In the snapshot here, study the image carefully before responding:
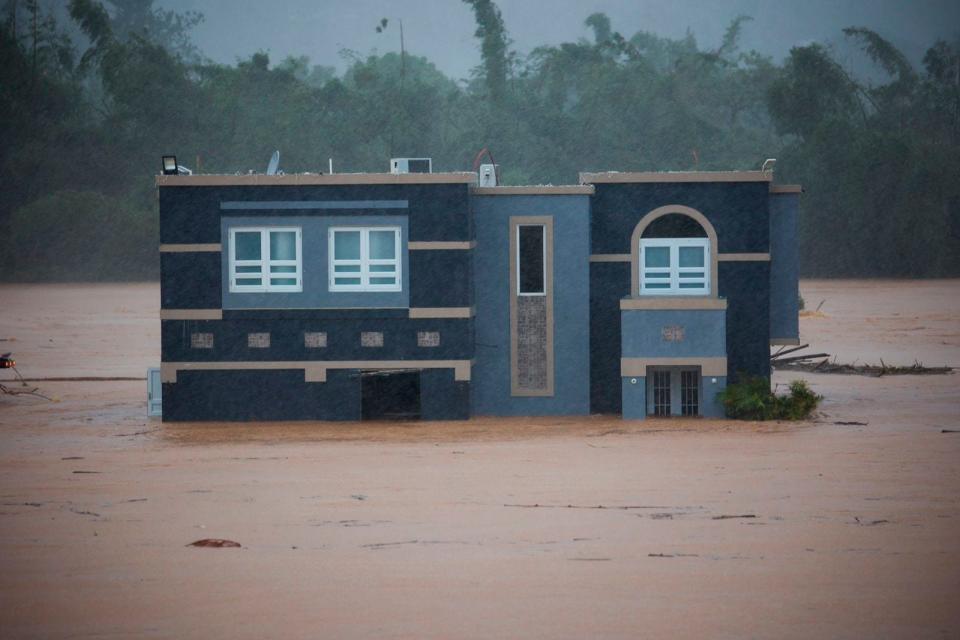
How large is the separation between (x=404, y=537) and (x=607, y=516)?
101 inches

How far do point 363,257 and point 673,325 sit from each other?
225 inches

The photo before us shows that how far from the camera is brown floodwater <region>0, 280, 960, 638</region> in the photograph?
13.4m

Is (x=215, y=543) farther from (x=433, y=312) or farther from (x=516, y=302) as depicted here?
(x=516, y=302)

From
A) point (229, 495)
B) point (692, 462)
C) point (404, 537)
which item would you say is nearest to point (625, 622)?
point (404, 537)

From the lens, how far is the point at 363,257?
91.9 feet

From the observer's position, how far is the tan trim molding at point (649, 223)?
92.0 ft

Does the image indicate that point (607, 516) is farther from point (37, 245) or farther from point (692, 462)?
point (37, 245)

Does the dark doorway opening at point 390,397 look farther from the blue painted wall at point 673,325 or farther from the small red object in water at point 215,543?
the small red object in water at point 215,543

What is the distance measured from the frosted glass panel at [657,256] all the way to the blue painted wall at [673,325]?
134 cm

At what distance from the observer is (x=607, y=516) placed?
1798 centimetres

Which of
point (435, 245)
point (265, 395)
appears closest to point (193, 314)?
point (265, 395)

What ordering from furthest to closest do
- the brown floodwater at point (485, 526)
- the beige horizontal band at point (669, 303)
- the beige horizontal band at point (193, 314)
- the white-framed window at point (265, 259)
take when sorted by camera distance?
the white-framed window at point (265, 259), the beige horizontal band at point (193, 314), the beige horizontal band at point (669, 303), the brown floodwater at point (485, 526)

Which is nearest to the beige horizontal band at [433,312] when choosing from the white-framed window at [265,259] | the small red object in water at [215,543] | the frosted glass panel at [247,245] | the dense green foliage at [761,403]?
the white-framed window at [265,259]

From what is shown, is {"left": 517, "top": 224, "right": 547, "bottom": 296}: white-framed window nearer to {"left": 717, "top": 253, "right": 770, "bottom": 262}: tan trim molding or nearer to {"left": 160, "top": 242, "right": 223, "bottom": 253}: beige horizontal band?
{"left": 717, "top": 253, "right": 770, "bottom": 262}: tan trim molding
